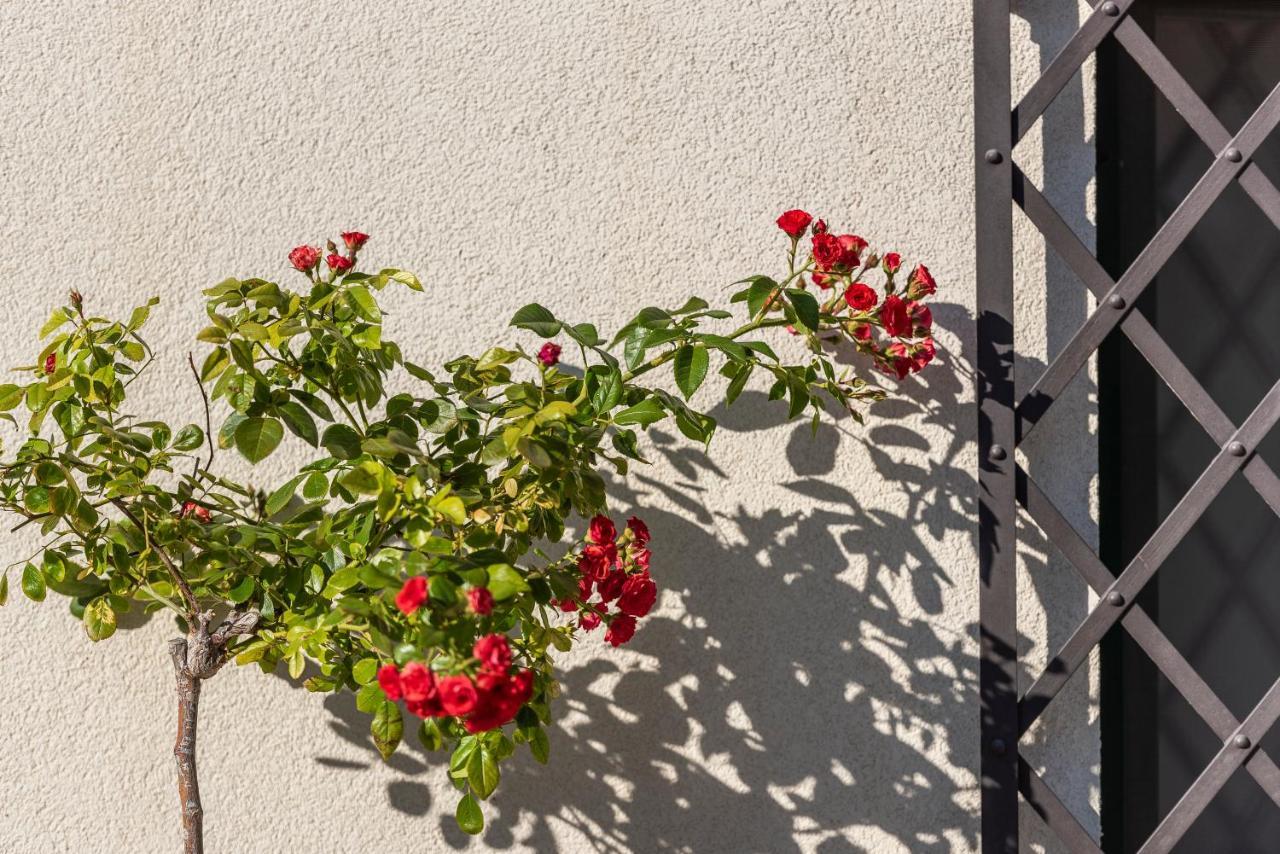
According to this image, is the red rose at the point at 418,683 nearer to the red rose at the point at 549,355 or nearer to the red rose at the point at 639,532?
the red rose at the point at 639,532

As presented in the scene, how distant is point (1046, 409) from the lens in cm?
234

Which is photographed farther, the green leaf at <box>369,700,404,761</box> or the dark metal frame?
the dark metal frame

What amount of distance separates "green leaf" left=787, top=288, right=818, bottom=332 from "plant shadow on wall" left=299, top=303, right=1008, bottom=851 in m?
0.43

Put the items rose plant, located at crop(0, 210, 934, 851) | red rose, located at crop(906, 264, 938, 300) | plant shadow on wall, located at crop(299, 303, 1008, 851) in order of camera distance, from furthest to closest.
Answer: plant shadow on wall, located at crop(299, 303, 1008, 851) < red rose, located at crop(906, 264, 938, 300) < rose plant, located at crop(0, 210, 934, 851)

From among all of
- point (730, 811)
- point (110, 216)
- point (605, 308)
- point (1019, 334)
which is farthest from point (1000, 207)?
point (110, 216)

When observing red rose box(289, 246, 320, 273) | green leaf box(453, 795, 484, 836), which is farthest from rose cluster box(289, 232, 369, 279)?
green leaf box(453, 795, 484, 836)

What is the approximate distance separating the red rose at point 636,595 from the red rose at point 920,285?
0.79 m

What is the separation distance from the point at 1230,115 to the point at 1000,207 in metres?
0.66

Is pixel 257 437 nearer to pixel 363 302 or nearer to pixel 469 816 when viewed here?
pixel 363 302

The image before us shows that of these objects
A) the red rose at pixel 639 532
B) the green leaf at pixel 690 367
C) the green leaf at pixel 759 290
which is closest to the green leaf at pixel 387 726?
the red rose at pixel 639 532

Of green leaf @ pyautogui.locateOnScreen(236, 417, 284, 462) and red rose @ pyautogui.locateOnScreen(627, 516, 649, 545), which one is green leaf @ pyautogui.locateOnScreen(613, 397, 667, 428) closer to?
red rose @ pyautogui.locateOnScreen(627, 516, 649, 545)

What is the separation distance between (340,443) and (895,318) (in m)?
1.08

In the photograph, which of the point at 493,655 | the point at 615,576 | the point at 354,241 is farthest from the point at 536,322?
the point at 493,655

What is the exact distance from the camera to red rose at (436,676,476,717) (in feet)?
4.98
